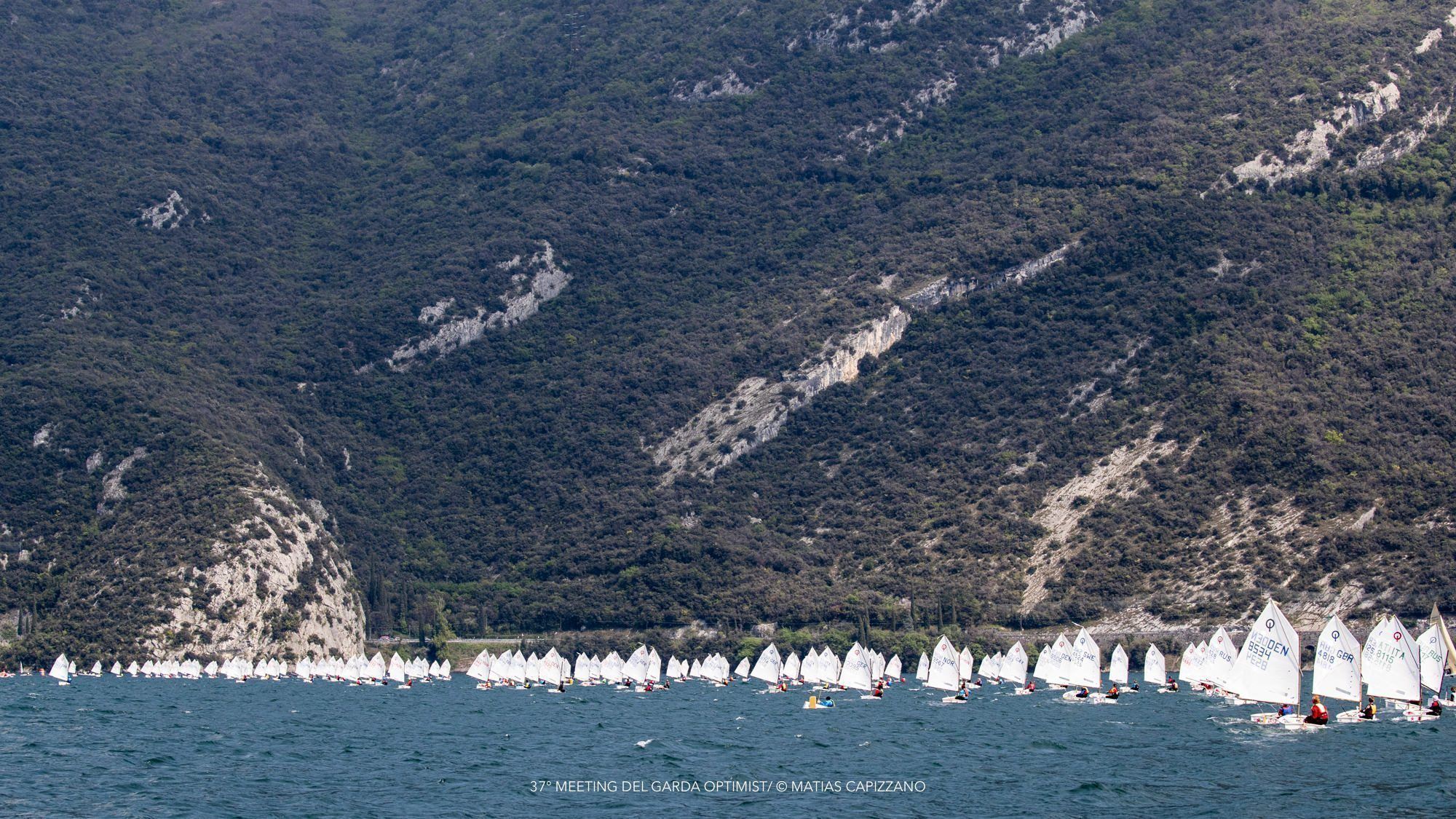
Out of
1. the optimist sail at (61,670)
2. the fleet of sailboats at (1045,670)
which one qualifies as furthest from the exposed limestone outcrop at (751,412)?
the optimist sail at (61,670)

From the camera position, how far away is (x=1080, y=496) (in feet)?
512

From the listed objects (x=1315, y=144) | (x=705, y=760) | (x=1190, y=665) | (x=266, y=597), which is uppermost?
(x=1315, y=144)

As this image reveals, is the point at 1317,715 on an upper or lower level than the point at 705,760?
upper

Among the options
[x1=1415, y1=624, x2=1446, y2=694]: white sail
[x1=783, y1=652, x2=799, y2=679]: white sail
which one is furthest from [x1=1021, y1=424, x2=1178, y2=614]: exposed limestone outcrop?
[x1=1415, y1=624, x2=1446, y2=694]: white sail

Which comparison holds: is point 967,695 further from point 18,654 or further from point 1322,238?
point 1322,238

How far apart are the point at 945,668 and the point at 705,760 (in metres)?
40.9

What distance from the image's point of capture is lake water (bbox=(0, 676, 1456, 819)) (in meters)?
60.8

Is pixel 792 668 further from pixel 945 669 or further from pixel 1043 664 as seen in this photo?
pixel 1043 664

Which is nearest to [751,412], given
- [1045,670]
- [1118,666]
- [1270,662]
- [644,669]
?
[644,669]

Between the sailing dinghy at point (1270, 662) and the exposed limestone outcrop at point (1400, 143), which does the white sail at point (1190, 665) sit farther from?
the exposed limestone outcrop at point (1400, 143)

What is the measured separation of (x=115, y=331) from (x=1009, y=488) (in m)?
91.8

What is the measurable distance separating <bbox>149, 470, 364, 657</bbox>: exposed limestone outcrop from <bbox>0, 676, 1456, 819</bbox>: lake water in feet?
117

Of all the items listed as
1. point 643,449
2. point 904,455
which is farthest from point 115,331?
point 904,455

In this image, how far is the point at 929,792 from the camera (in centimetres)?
6334
